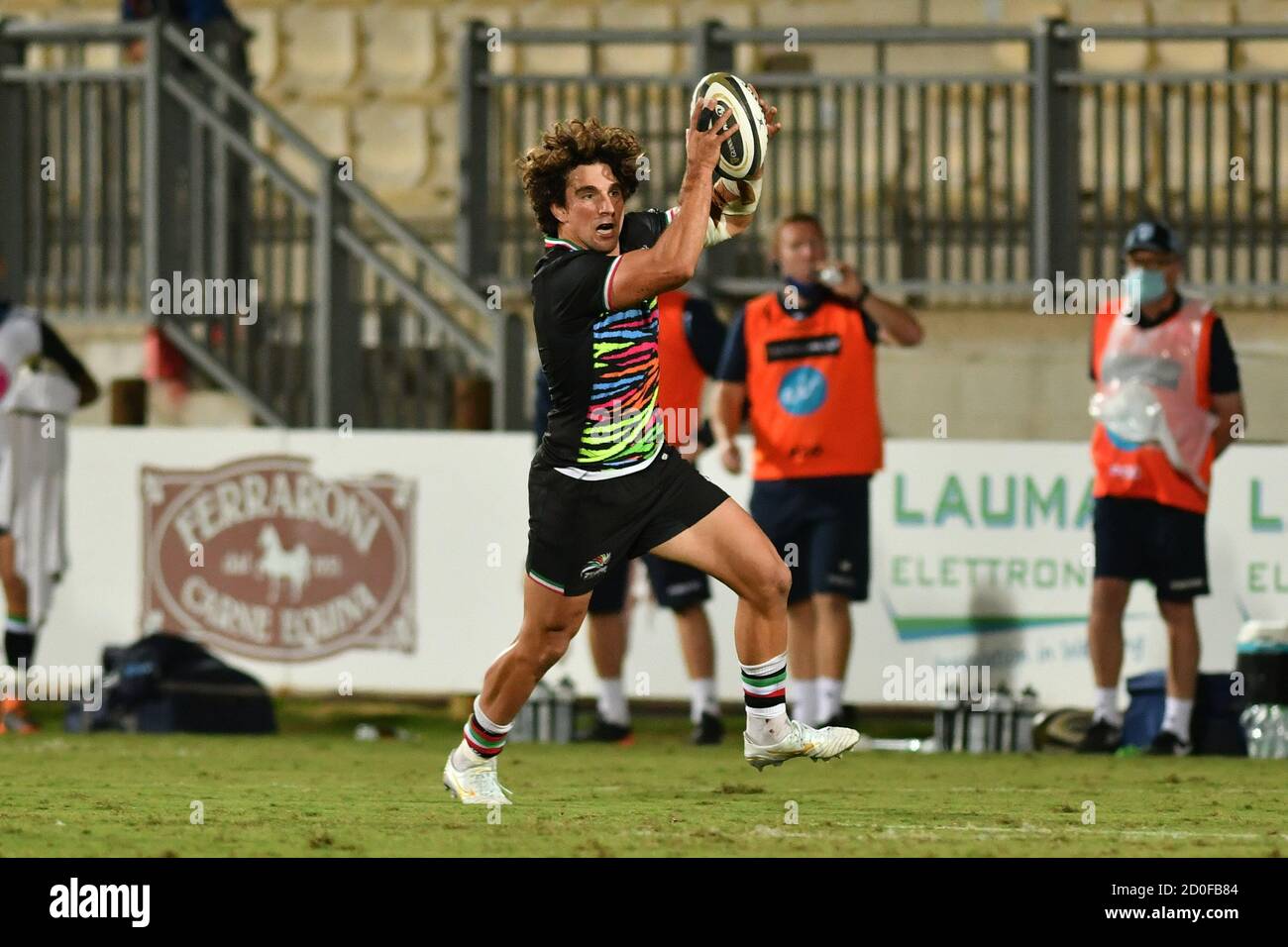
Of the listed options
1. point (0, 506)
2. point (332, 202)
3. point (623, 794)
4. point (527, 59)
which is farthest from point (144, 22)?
point (623, 794)

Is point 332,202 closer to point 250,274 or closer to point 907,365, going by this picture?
point 250,274

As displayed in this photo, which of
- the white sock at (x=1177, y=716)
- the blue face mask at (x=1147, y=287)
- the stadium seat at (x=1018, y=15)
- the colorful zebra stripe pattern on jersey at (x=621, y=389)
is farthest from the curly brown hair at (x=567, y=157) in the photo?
the stadium seat at (x=1018, y=15)

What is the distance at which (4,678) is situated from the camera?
44.3 ft

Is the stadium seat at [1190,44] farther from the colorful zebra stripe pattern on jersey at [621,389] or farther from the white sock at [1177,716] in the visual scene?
the colorful zebra stripe pattern on jersey at [621,389]

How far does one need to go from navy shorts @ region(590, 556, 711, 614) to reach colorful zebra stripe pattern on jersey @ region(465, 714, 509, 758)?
3608 mm

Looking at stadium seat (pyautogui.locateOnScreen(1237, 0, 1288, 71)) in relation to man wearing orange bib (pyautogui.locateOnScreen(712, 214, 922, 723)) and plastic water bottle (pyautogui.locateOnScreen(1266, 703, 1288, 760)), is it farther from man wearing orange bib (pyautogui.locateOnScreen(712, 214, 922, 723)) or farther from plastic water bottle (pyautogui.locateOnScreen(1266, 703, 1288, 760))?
plastic water bottle (pyautogui.locateOnScreen(1266, 703, 1288, 760))

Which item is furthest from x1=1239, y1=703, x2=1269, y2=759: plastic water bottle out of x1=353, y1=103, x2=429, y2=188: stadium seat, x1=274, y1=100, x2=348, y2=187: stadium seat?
x1=274, y1=100, x2=348, y2=187: stadium seat

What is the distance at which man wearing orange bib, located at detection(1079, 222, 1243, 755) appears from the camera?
11.8 m

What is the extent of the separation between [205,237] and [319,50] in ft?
15.8

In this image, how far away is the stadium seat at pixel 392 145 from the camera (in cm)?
1923

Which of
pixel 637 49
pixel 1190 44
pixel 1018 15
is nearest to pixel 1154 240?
pixel 1190 44

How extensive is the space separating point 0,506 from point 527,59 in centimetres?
711

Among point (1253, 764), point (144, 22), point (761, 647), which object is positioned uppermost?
point (144, 22)
